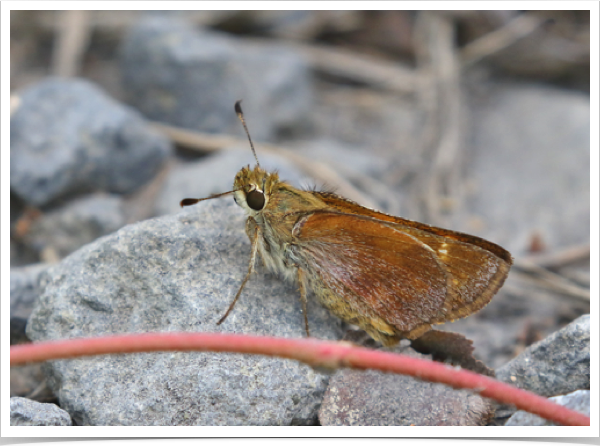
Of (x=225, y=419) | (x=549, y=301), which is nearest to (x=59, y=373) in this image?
(x=225, y=419)

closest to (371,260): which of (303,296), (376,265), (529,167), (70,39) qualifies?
(376,265)

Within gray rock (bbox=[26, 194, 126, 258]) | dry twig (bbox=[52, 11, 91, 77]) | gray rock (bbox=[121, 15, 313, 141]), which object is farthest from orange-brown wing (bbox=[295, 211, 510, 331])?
dry twig (bbox=[52, 11, 91, 77])

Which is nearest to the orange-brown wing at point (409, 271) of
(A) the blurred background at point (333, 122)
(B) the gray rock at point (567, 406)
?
(B) the gray rock at point (567, 406)

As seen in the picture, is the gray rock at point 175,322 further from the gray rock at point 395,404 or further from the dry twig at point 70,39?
the dry twig at point 70,39

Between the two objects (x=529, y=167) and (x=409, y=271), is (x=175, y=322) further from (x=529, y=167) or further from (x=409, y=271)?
(x=529, y=167)

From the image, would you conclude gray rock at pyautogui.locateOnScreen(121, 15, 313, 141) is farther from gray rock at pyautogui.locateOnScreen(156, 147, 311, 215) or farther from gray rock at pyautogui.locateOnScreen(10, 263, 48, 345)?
gray rock at pyautogui.locateOnScreen(10, 263, 48, 345)
